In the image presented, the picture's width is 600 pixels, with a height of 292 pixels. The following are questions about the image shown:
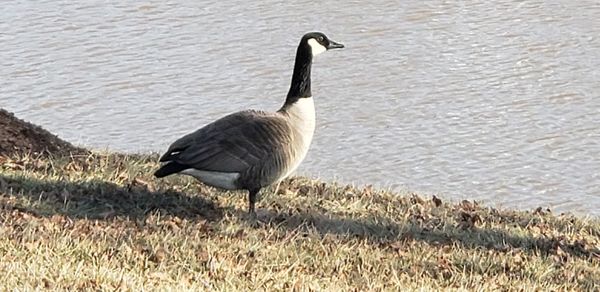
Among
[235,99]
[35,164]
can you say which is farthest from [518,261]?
[235,99]

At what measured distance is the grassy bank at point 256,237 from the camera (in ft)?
21.0

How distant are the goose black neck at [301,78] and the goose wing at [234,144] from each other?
433 mm

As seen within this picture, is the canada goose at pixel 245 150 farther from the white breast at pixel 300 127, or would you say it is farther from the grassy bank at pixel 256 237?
the grassy bank at pixel 256 237

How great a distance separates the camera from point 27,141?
974cm

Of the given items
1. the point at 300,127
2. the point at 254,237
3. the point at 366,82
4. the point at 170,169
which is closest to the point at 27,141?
the point at 170,169

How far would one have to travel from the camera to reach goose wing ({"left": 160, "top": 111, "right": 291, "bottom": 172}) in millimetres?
7906

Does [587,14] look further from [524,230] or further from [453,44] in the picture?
[524,230]

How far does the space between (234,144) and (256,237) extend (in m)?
0.84

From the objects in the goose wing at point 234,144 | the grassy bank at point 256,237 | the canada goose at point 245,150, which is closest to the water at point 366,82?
the grassy bank at point 256,237

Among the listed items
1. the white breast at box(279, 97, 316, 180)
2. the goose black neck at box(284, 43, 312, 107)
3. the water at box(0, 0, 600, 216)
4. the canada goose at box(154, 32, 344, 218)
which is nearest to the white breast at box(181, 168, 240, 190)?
the canada goose at box(154, 32, 344, 218)

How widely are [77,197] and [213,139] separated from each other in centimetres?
103

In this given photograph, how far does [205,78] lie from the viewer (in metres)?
18.2

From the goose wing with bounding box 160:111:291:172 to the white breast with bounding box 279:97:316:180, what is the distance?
119 mm

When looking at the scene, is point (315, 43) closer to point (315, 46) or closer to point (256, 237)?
point (315, 46)
